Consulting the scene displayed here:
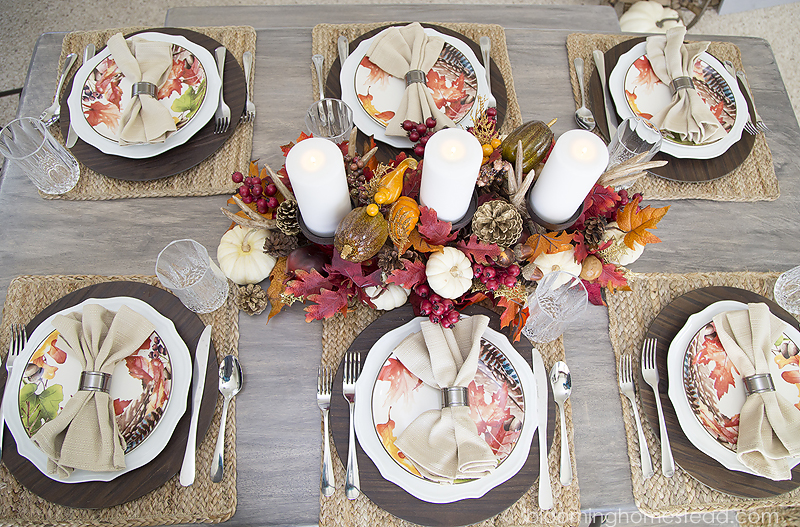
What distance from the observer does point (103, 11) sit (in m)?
2.01

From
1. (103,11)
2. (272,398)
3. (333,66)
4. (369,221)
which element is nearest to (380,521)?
(272,398)

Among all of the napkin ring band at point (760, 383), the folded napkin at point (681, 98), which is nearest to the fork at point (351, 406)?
the napkin ring band at point (760, 383)

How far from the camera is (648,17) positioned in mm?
1818

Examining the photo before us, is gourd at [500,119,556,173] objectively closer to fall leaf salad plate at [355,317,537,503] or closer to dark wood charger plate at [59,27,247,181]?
fall leaf salad plate at [355,317,537,503]

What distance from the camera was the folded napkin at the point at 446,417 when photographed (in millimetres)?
633

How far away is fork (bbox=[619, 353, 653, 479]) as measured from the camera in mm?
701

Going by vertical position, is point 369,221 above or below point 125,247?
above

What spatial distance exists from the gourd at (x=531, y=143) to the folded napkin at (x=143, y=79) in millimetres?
597

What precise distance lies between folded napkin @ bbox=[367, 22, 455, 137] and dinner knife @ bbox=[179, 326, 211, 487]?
0.47 metres

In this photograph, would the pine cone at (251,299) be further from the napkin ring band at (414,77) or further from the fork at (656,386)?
the fork at (656,386)

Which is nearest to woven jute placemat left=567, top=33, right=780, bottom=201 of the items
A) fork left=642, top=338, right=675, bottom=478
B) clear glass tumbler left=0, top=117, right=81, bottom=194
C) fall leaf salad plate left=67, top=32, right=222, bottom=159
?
fork left=642, top=338, right=675, bottom=478

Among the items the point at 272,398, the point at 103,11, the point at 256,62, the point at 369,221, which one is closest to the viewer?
the point at 369,221

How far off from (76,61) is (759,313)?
4.40ft

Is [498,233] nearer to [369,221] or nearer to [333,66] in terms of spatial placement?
[369,221]
